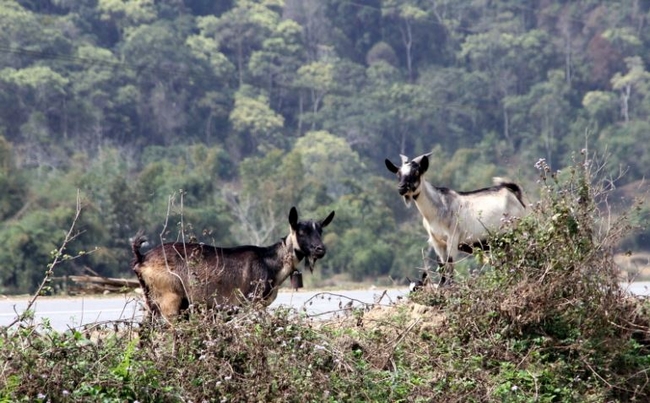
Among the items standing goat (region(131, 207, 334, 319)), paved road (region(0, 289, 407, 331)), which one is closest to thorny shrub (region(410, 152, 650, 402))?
standing goat (region(131, 207, 334, 319))

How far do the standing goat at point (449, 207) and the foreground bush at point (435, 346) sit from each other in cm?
321

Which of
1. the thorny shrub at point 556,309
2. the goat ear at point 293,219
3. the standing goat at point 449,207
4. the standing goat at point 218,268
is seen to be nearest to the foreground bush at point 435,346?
the thorny shrub at point 556,309

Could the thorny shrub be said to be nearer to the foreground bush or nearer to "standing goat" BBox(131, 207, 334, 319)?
the foreground bush

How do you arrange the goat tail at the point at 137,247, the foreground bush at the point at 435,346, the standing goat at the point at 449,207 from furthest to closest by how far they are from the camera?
the standing goat at the point at 449,207, the goat tail at the point at 137,247, the foreground bush at the point at 435,346

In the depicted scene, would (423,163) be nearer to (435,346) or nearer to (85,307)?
(435,346)

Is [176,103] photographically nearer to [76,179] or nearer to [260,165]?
[260,165]

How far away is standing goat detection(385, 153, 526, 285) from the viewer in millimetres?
15219

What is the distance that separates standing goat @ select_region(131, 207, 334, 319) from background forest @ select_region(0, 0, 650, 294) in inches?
1200

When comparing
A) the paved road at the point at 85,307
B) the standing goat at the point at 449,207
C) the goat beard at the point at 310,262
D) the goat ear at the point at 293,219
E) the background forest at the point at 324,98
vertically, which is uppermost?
the goat ear at the point at 293,219

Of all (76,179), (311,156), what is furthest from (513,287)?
(311,156)

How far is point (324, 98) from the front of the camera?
74.7m

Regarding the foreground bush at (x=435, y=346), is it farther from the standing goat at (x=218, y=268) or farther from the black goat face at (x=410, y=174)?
the black goat face at (x=410, y=174)

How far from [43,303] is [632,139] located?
163 ft

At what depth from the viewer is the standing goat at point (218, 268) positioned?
11570mm
